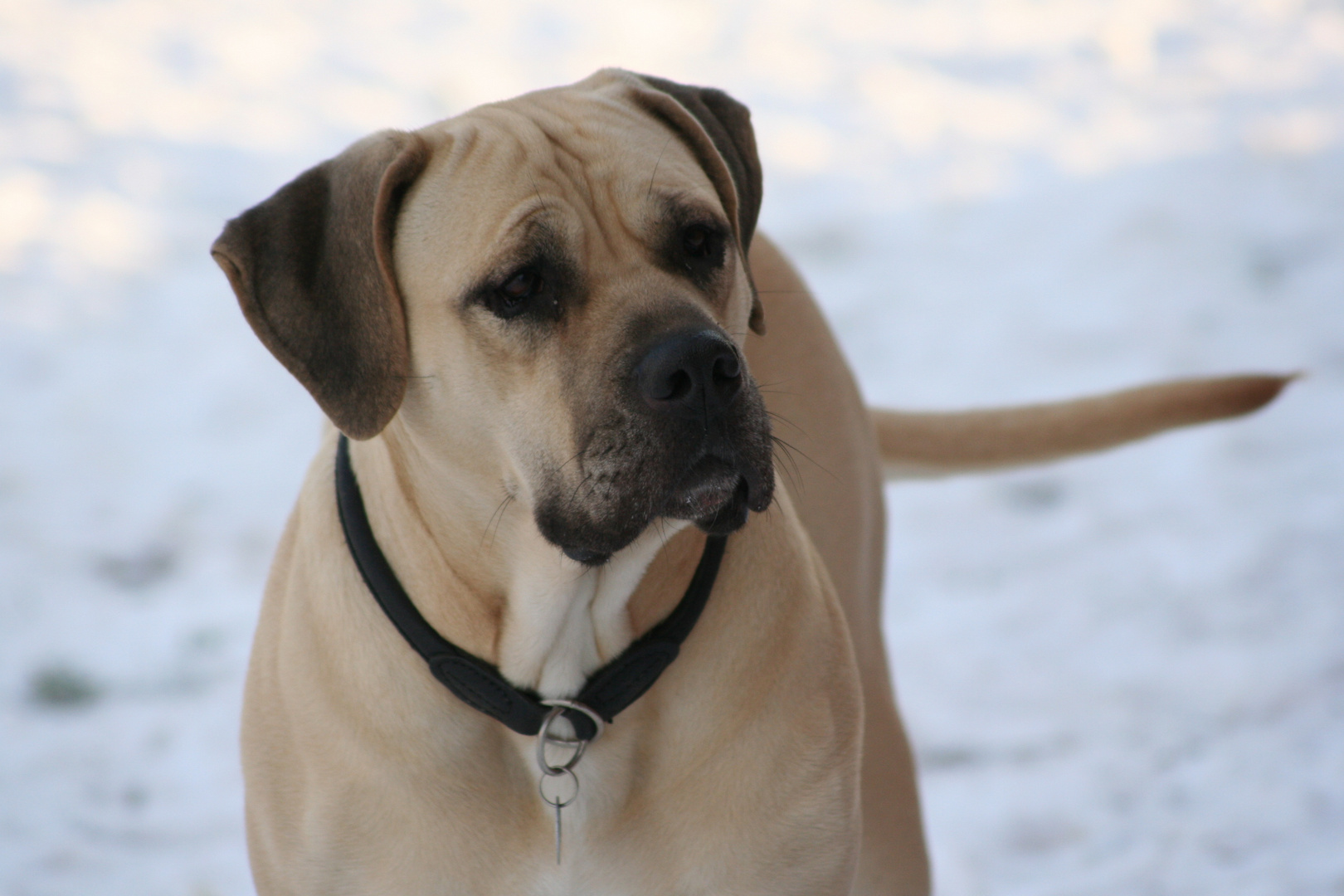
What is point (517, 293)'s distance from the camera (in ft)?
6.40

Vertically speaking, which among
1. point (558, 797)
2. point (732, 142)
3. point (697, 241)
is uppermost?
point (732, 142)

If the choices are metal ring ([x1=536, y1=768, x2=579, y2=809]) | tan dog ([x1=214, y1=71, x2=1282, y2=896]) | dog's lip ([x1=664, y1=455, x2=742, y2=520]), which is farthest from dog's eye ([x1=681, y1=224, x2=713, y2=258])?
metal ring ([x1=536, y1=768, x2=579, y2=809])

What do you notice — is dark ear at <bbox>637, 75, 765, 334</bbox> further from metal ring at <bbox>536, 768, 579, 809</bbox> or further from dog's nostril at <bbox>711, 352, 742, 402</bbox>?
metal ring at <bbox>536, 768, 579, 809</bbox>

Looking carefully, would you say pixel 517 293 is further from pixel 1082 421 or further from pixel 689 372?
pixel 1082 421

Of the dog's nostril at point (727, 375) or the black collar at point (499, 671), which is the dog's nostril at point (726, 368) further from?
the black collar at point (499, 671)

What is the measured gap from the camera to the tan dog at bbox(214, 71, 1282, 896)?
75.3 inches

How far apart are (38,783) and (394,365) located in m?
2.05

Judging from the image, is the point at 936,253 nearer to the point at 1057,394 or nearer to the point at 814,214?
the point at 814,214

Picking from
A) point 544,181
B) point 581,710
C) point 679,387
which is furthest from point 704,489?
point 544,181

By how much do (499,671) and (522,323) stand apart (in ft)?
1.89

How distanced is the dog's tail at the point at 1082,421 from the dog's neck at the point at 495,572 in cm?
119

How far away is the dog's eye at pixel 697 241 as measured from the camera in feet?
6.86

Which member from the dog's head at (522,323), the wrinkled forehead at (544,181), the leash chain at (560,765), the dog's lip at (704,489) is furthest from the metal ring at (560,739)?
the wrinkled forehead at (544,181)

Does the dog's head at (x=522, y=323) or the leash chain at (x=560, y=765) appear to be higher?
the dog's head at (x=522, y=323)
